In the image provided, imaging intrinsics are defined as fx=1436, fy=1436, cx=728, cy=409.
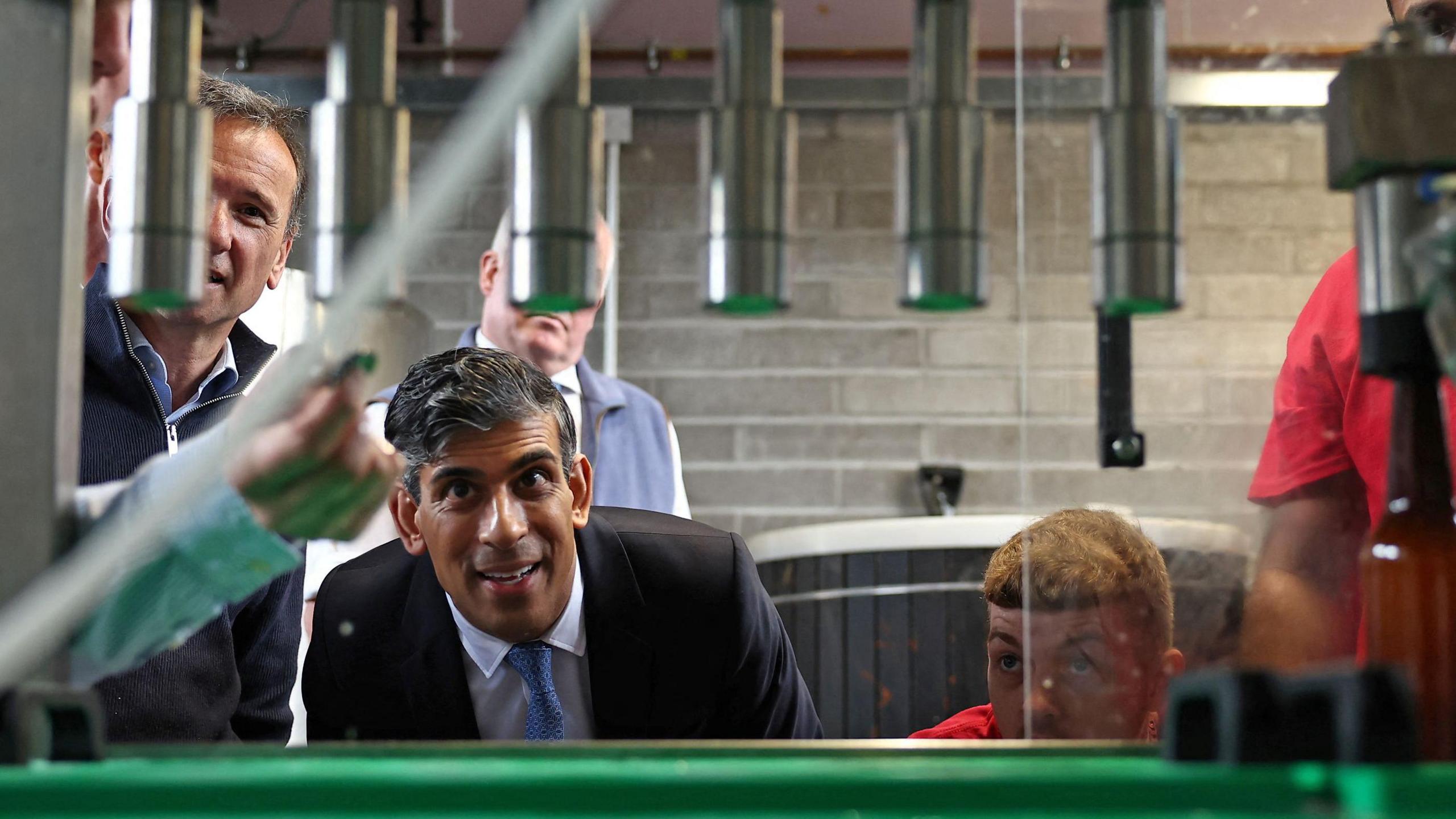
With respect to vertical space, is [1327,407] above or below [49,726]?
above

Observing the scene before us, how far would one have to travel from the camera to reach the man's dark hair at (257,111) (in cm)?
139

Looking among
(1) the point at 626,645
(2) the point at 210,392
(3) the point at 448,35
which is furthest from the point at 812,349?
(1) the point at 626,645

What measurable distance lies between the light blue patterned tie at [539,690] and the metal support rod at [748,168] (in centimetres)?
76

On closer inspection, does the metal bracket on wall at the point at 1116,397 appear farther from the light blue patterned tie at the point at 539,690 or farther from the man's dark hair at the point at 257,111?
the man's dark hair at the point at 257,111

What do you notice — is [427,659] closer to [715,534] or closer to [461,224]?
[715,534]

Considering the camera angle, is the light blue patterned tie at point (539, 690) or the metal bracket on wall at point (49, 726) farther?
the light blue patterned tie at point (539, 690)

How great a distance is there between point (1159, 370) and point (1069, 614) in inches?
5.2

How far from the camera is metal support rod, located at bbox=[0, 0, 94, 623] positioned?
54 centimetres

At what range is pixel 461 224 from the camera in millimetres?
3789

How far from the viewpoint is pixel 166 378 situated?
144 centimetres

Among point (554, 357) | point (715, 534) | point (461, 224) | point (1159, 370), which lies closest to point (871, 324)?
point (461, 224)

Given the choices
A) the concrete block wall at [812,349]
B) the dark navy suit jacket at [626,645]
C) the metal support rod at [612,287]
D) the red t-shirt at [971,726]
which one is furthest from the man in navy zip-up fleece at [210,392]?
the concrete block wall at [812,349]

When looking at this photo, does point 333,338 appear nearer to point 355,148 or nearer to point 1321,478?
point 355,148

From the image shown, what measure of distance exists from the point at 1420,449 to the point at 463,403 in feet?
2.80
